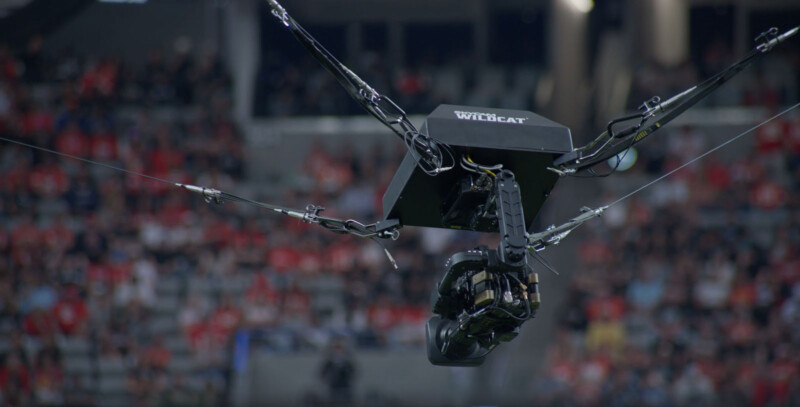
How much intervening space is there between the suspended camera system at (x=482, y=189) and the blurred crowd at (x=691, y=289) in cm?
Result: 1035

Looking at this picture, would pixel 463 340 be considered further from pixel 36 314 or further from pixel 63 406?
pixel 36 314

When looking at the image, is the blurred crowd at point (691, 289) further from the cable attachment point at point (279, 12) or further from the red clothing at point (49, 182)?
the cable attachment point at point (279, 12)

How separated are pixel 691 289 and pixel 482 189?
15.0m

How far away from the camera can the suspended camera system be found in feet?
26.5

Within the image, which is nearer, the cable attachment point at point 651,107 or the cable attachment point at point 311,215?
the cable attachment point at point 651,107

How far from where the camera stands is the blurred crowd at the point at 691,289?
2008cm

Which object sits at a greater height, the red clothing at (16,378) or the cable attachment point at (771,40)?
the red clothing at (16,378)

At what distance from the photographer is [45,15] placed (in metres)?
17.6

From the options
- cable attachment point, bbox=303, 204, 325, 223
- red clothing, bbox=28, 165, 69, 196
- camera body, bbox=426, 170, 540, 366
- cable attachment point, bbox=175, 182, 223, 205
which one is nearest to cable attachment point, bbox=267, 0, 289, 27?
cable attachment point, bbox=303, 204, 325, 223

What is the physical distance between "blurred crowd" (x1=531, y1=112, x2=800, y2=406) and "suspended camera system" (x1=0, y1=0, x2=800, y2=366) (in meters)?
10.4

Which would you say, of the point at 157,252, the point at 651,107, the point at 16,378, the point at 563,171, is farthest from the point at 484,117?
the point at 157,252

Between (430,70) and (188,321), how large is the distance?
10.7 m

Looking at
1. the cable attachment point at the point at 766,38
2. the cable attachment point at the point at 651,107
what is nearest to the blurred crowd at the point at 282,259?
the cable attachment point at the point at 651,107

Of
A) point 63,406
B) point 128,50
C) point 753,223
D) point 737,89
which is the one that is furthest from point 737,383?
point 128,50
